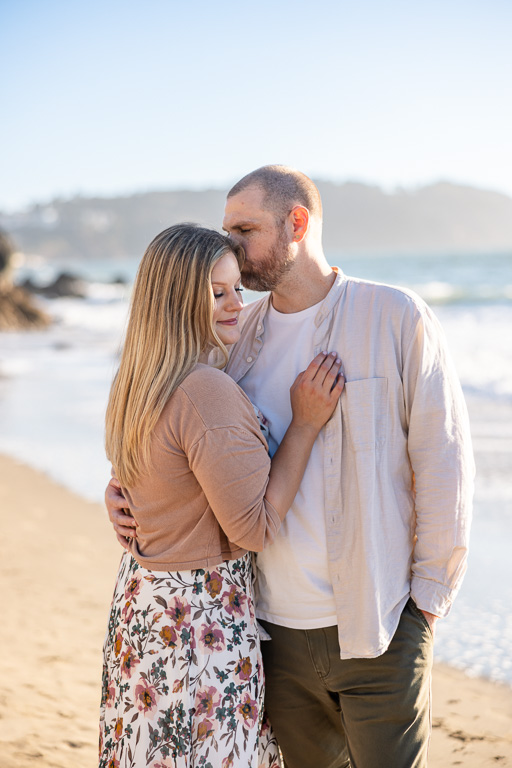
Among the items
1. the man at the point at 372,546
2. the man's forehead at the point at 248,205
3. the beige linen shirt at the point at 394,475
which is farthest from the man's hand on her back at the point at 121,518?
the man's forehead at the point at 248,205

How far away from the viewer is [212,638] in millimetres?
2055

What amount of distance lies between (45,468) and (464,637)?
4490mm

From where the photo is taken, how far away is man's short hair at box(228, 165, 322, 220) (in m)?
2.43

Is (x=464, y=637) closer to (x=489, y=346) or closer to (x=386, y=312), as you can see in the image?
(x=386, y=312)

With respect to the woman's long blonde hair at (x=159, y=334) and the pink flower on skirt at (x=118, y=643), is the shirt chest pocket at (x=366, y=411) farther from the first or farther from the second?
the pink flower on skirt at (x=118, y=643)

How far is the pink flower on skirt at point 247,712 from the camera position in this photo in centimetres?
206

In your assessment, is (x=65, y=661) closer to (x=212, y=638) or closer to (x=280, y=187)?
(x=212, y=638)

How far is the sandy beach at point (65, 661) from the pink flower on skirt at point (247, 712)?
1356mm

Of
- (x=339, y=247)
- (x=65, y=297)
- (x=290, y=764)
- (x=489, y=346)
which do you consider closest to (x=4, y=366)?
(x=489, y=346)

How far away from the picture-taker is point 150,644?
2055mm

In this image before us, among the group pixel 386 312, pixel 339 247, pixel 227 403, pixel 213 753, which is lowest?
pixel 339 247

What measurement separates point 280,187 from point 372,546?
1165 mm

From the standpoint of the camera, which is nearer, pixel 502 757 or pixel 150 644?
pixel 150 644

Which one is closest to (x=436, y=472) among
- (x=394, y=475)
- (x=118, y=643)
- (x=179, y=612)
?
(x=394, y=475)
